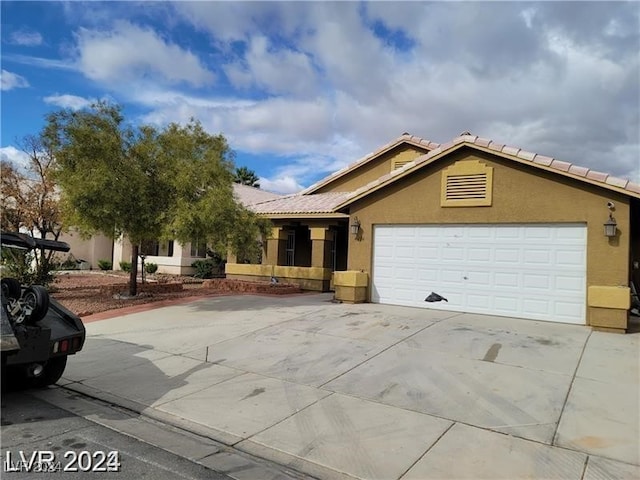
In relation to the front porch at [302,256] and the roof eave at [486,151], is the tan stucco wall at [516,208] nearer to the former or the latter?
the roof eave at [486,151]

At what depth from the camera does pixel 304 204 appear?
18.8 m

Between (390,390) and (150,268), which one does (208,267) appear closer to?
(150,268)

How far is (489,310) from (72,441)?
9.88 m

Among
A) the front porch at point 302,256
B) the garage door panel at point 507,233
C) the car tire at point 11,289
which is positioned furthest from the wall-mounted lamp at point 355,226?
the car tire at point 11,289

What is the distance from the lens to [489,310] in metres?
11.8

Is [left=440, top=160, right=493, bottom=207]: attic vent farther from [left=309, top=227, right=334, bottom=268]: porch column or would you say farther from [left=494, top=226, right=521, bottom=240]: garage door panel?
[left=309, top=227, right=334, bottom=268]: porch column

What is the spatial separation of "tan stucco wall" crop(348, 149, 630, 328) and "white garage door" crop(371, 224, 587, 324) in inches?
9.0

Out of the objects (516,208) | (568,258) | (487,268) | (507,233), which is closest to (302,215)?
(487,268)

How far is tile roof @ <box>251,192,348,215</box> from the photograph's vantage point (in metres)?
17.4

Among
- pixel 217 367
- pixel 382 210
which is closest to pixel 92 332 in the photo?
pixel 217 367

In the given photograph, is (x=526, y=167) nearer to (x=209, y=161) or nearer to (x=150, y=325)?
(x=209, y=161)

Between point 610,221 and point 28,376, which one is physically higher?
point 610,221

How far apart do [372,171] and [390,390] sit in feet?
50.0

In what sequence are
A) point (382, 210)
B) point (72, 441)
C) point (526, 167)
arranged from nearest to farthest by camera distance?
point (72, 441), point (526, 167), point (382, 210)
